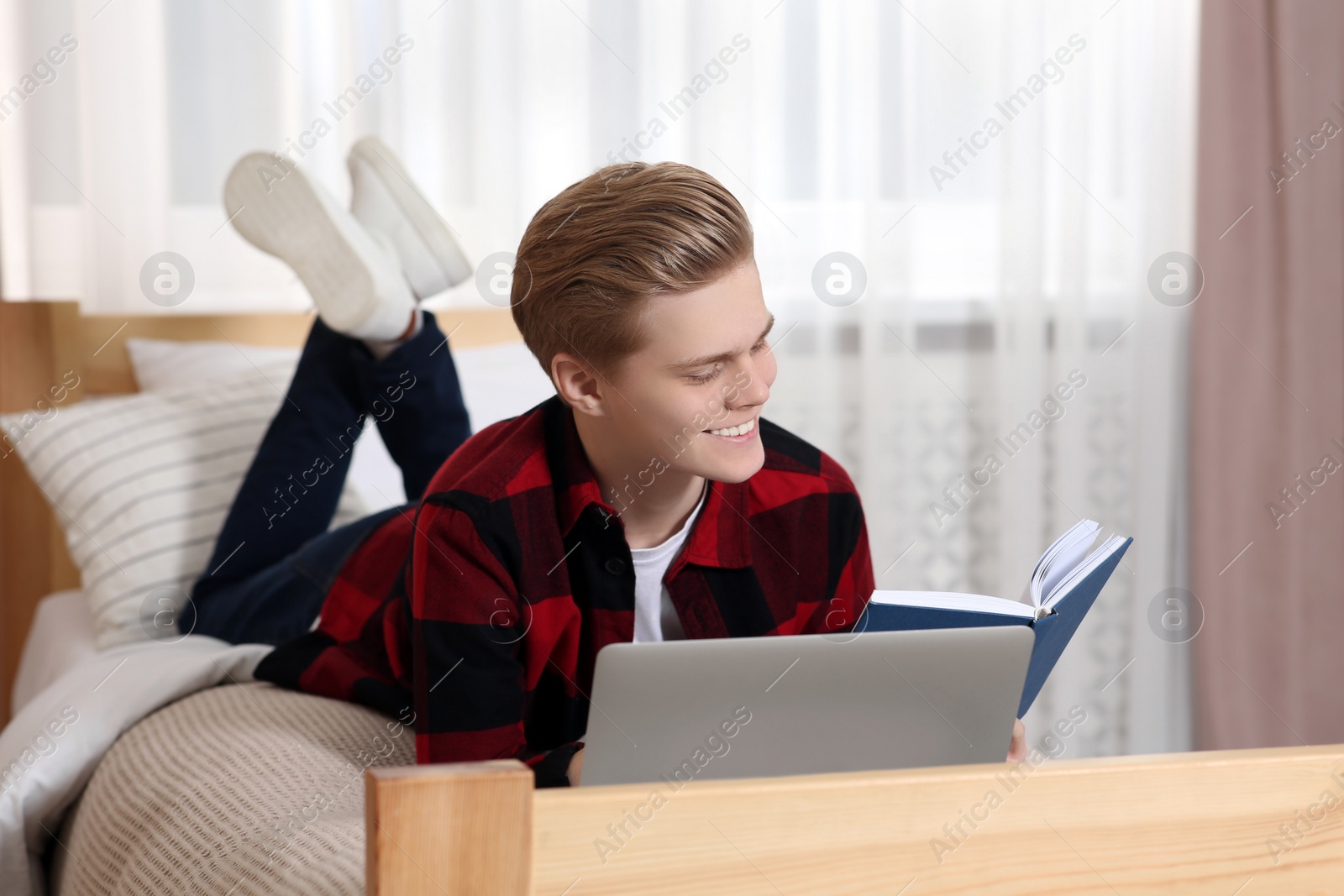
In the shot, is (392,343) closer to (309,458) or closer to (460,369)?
(309,458)

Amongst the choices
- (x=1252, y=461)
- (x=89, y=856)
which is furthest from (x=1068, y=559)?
(x=1252, y=461)

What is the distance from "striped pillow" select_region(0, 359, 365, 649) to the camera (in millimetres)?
1461

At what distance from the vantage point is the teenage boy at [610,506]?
2.86ft

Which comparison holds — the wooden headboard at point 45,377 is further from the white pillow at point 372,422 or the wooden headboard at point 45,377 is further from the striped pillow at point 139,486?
the striped pillow at point 139,486

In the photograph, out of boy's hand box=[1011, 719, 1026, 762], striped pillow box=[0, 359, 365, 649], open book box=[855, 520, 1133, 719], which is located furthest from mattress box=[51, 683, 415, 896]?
boy's hand box=[1011, 719, 1026, 762]

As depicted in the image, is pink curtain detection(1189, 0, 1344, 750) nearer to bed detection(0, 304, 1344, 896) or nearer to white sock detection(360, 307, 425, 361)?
white sock detection(360, 307, 425, 361)

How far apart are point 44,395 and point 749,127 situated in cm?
131

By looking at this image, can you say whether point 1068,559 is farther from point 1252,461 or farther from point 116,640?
point 1252,461

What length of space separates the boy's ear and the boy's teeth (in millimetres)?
112

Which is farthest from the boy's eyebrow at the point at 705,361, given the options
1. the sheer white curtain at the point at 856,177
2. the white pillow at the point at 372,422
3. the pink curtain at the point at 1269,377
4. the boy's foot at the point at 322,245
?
the pink curtain at the point at 1269,377

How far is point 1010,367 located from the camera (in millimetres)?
1973

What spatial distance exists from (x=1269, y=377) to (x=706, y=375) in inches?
59.2

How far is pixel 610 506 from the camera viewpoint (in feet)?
3.15

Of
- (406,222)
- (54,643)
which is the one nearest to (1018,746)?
(406,222)
